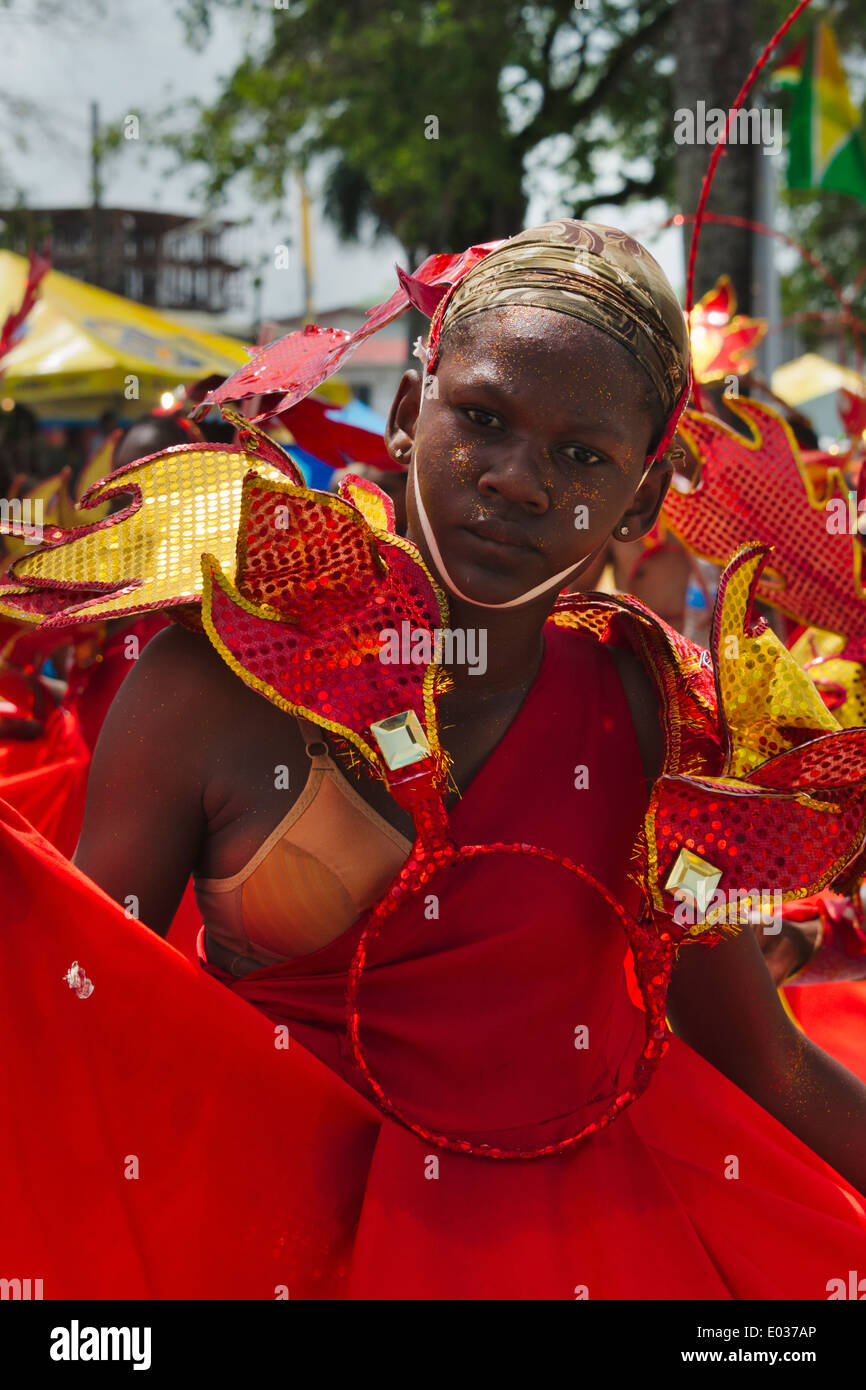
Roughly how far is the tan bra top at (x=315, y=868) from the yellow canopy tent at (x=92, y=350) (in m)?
6.90

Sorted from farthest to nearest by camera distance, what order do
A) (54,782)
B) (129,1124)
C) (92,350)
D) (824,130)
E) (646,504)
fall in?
(92,350)
(824,130)
(54,782)
(646,504)
(129,1124)

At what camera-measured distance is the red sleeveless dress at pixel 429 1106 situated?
1.09 metres

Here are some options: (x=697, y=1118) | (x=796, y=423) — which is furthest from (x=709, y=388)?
(x=697, y=1118)

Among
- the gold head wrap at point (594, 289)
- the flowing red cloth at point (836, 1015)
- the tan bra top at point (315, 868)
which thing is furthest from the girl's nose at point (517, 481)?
the flowing red cloth at point (836, 1015)

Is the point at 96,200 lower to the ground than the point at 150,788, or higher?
higher

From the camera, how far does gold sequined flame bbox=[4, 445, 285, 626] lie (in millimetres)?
1196

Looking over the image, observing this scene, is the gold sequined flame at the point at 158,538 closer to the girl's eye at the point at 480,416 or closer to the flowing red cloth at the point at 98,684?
the girl's eye at the point at 480,416

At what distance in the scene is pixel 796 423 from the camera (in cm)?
452

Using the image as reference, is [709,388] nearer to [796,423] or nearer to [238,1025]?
[796,423]

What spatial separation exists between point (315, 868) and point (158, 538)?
35cm

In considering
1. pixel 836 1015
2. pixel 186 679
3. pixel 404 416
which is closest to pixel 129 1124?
pixel 186 679

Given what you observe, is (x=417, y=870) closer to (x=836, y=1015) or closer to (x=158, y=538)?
(x=158, y=538)

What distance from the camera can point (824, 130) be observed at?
7918 mm
